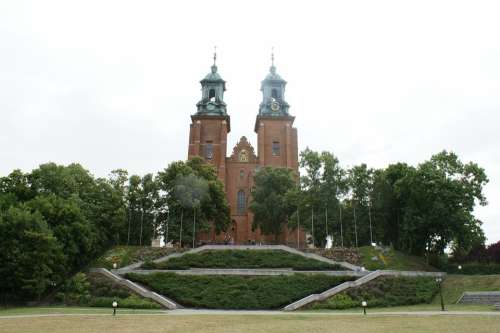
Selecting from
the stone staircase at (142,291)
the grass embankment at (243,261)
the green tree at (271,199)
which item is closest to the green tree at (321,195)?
the green tree at (271,199)

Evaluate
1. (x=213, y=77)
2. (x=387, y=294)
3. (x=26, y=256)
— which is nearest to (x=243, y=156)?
(x=213, y=77)

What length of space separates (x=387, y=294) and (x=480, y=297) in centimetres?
559

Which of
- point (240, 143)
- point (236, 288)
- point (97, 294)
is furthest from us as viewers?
point (240, 143)

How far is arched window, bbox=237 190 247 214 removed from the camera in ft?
203

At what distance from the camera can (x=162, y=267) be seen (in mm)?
36469

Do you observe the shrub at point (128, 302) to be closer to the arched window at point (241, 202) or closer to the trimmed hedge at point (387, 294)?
the trimmed hedge at point (387, 294)

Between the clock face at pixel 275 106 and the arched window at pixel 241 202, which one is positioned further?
the clock face at pixel 275 106

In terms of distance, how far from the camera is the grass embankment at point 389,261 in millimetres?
37438

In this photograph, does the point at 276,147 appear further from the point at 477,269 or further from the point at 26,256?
the point at 26,256

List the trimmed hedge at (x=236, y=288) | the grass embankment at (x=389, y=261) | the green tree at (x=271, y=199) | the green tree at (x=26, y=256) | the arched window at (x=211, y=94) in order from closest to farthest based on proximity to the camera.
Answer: the green tree at (x=26, y=256) → the trimmed hedge at (x=236, y=288) → the grass embankment at (x=389, y=261) → the green tree at (x=271, y=199) → the arched window at (x=211, y=94)

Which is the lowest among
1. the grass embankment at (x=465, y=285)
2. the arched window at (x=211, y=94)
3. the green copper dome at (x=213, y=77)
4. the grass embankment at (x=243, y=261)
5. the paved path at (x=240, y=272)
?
the grass embankment at (x=465, y=285)

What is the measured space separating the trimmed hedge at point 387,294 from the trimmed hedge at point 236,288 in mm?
2165

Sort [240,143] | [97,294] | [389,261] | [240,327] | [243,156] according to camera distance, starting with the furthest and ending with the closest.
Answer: [240,143]
[243,156]
[389,261]
[97,294]
[240,327]

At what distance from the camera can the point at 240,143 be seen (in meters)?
65.6
